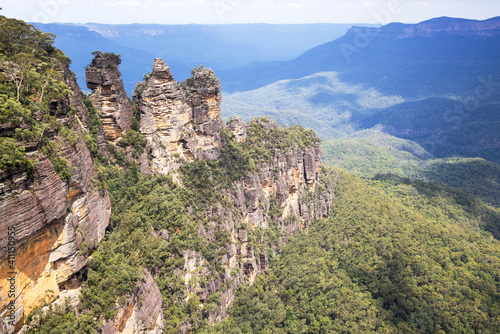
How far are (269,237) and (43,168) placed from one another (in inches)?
1415

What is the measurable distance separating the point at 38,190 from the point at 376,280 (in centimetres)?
4561

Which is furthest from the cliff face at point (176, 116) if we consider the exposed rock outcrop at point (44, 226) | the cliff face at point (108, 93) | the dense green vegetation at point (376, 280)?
the dense green vegetation at point (376, 280)

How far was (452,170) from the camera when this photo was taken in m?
124

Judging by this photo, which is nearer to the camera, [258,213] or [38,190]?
[38,190]

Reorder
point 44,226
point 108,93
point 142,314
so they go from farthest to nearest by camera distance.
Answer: point 108,93 → point 142,314 → point 44,226

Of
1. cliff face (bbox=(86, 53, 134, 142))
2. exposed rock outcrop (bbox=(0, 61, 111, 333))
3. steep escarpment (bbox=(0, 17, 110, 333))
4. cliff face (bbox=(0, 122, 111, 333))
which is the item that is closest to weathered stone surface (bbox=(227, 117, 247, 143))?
cliff face (bbox=(86, 53, 134, 142))

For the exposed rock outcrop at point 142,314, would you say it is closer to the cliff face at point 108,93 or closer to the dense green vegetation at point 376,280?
the dense green vegetation at point 376,280

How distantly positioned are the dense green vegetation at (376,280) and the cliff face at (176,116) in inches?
760

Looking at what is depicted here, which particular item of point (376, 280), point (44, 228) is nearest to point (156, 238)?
point (44, 228)

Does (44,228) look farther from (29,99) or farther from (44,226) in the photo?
(29,99)

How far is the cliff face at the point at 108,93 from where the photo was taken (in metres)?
31.6

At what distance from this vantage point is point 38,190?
16.7 metres

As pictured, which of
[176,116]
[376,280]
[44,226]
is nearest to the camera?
[44,226]

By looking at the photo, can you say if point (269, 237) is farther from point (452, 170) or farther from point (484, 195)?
point (452, 170)
